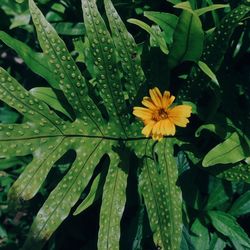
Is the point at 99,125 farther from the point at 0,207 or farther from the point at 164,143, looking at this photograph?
the point at 0,207

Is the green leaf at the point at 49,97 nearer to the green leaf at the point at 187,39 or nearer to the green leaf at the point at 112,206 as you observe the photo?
the green leaf at the point at 112,206

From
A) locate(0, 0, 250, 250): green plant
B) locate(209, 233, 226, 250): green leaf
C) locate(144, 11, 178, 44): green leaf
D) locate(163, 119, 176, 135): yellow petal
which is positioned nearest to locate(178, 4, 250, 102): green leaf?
locate(0, 0, 250, 250): green plant

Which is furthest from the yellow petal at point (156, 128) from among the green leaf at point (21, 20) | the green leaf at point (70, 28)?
the green leaf at point (21, 20)

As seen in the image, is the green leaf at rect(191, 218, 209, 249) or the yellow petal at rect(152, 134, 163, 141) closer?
the yellow petal at rect(152, 134, 163, 141)

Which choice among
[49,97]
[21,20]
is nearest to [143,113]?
[49,97]

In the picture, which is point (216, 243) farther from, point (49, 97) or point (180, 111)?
point (49, 97)

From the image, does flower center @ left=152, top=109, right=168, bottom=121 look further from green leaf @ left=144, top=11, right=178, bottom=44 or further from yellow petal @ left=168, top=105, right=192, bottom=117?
green leaf @ left=144, top=11, right=178, bottom=44
